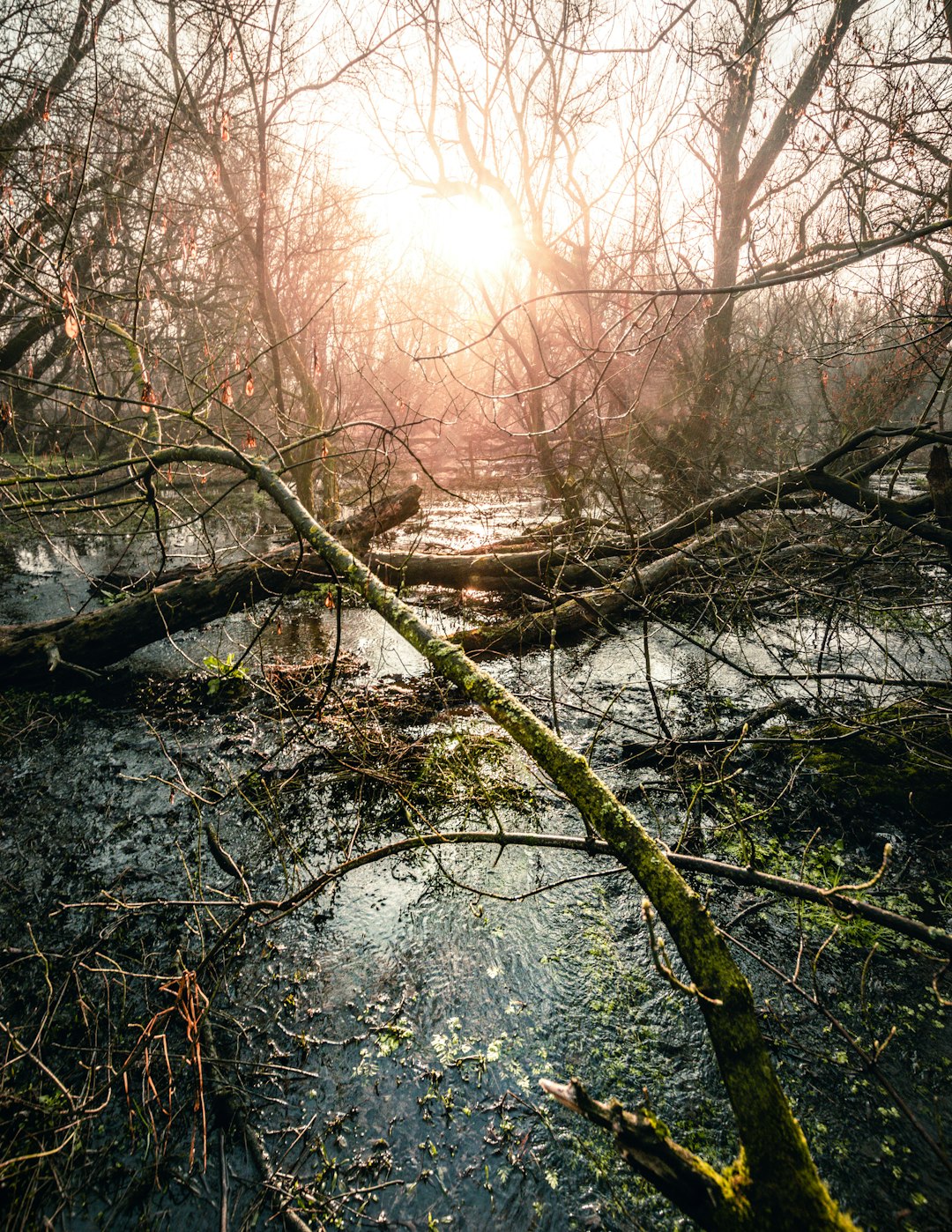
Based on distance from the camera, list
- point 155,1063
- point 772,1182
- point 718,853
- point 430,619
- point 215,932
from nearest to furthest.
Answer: point 772,1182 → point 155,1063 → point 215,932 → point 718,853 → point 430,619

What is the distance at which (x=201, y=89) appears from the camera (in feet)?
24.1

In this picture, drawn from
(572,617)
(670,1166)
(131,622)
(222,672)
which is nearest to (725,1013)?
(670,1166)

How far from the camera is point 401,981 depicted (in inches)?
99.6

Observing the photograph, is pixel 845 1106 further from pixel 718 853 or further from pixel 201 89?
pixel 201 89

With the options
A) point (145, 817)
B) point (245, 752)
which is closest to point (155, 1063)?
point (145, 817)

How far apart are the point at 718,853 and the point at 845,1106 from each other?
1.14m

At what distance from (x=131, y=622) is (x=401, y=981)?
3.57 meters

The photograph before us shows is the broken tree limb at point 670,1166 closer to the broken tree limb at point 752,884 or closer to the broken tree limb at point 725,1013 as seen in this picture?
the broken tree limb at point 725,1013

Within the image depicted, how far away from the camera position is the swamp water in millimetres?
1878

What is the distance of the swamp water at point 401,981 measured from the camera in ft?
6.16

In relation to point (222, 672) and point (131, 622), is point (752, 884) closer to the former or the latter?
point (222, 672)

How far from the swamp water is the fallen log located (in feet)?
1.17

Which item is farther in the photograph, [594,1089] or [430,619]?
[430,619]

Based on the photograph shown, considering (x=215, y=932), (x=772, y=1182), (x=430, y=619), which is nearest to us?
(x=772, y=1182)
